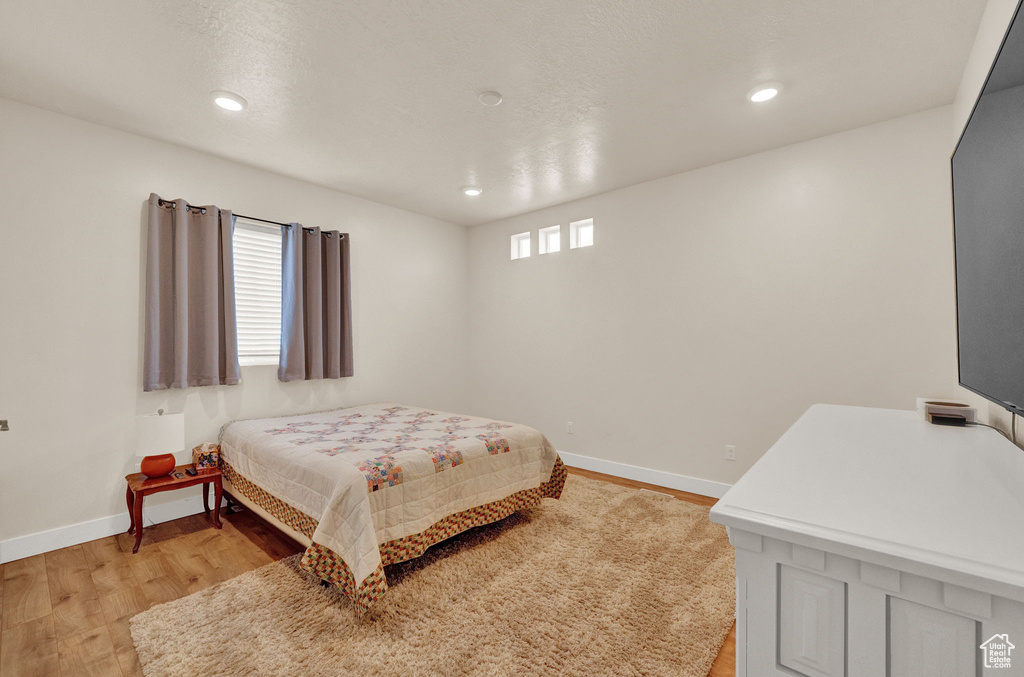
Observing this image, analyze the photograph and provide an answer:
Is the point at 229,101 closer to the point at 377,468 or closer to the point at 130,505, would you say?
the point at 377,468

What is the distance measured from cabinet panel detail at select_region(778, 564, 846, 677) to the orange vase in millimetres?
3295

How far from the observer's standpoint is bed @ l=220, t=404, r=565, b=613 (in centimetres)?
202

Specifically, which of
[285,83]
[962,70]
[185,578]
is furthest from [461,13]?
[185,578]

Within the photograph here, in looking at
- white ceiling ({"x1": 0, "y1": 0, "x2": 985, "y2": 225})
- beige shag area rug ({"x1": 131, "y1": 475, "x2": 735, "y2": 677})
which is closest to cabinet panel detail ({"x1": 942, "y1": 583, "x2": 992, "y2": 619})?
beige shag area rug ({"x1": 131, "y1": 475, "x2": 735, "y2": 677})

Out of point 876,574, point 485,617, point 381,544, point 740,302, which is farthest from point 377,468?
point 740,302

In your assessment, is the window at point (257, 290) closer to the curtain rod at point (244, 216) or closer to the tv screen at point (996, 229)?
the curtain rod at point (244, 216)

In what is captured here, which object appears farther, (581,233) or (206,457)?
(581,233)

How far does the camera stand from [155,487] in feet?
8.51

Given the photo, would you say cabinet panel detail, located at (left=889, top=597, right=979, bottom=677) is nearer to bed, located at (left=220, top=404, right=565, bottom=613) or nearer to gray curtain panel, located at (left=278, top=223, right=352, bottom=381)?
bed, located at (left=220, top=404, right=565, bottom=613)

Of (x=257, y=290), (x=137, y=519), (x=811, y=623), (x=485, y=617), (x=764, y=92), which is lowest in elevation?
(x=485, y=617)

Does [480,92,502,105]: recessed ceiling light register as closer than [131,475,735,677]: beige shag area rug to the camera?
No

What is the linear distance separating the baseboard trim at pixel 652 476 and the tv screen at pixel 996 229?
6.91 ft

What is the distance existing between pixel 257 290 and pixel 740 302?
12.5 ft

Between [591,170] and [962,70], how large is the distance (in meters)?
2.10
